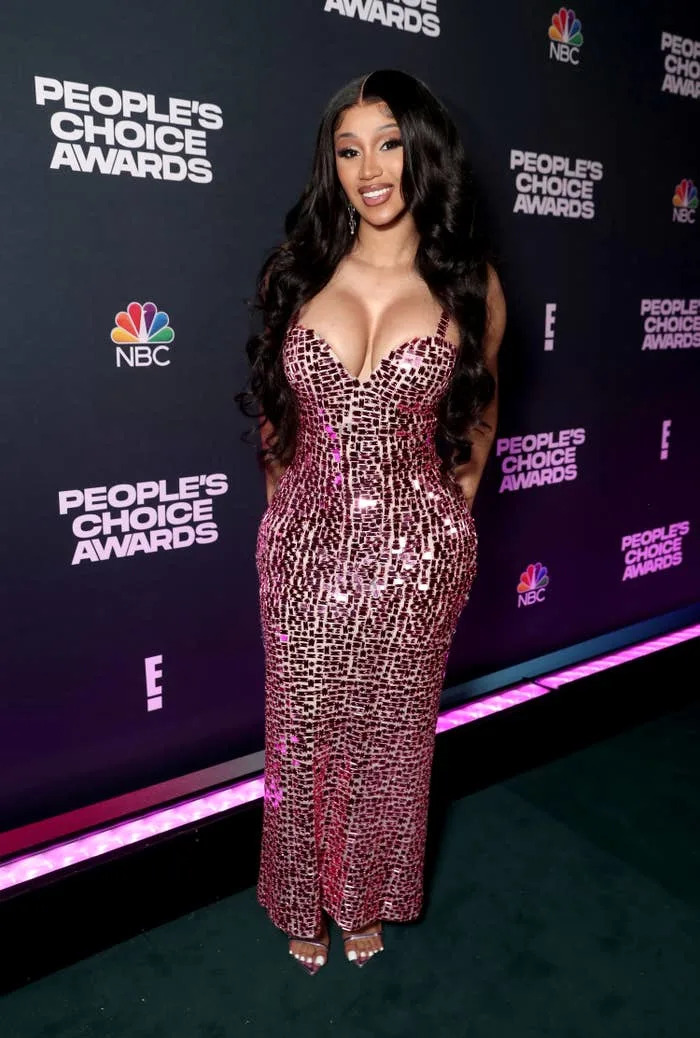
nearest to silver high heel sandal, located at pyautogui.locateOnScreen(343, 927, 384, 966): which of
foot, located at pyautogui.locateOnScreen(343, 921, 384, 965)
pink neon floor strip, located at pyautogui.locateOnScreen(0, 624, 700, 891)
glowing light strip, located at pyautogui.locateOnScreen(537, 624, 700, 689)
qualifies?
foot, located at pyautogui.locateOnScreen(343, 921, 384, 965)

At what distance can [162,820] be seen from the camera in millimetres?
2219

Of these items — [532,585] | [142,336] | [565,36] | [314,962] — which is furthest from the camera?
[532,585]

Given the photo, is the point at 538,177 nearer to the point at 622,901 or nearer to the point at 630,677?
the point at 630,677

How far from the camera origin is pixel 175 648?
2.41m

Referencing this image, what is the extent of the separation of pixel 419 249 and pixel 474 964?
1577mm

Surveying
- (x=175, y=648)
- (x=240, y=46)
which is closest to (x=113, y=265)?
(x=240, y=46)

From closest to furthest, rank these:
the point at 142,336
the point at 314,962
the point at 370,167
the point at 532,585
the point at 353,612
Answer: the point at 370,167 < the point at 353,612 < the point at 314,962 < the point at 142,336 < the point at 532,585

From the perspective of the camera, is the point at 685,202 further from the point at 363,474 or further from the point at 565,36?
the point at 363,474

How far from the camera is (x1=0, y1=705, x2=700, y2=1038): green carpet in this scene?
1.86m

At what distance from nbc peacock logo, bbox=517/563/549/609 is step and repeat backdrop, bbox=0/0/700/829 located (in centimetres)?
1

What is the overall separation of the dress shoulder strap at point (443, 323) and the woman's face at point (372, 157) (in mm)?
209

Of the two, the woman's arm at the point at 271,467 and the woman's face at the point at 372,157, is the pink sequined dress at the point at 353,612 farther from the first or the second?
the woman's face at the point at 372,157

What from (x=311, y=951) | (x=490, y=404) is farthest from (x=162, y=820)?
(x=490, y=404)

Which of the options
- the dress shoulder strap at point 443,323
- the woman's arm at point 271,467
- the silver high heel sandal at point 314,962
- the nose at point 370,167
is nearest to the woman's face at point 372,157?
the nose at point 370,167
